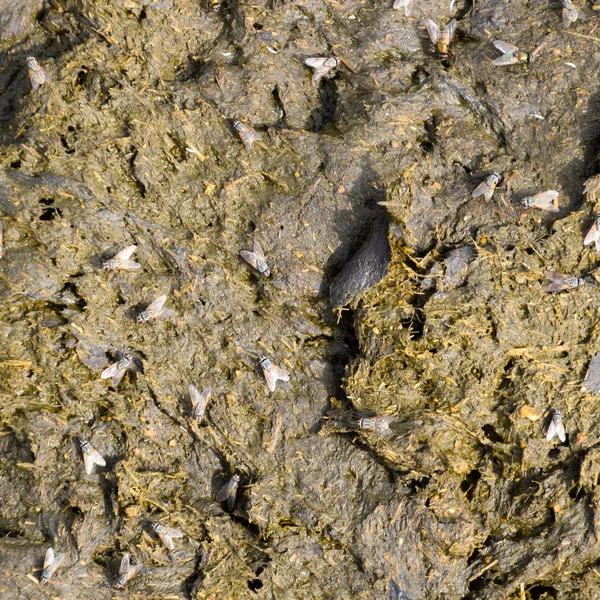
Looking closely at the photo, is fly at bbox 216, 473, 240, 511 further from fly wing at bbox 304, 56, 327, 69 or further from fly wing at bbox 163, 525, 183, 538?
fly wing at bbox 304, 56, 327, 69

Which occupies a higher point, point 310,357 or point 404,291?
point 404,291

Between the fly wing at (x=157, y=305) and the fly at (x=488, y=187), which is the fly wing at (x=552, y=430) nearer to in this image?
the fly at (x=488, y=187)

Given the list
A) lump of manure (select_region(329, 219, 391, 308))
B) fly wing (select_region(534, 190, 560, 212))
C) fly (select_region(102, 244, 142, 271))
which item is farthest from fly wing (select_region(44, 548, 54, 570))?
fly wing (select_region(534, 190, 560, 212))

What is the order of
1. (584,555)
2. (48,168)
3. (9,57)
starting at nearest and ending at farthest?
(584,555)
(48,168)
(9,57)

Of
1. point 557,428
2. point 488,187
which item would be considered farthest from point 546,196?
point 557,428

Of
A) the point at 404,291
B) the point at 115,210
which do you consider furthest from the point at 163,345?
the point at 404,291

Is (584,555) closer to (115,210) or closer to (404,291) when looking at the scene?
(404,291)
